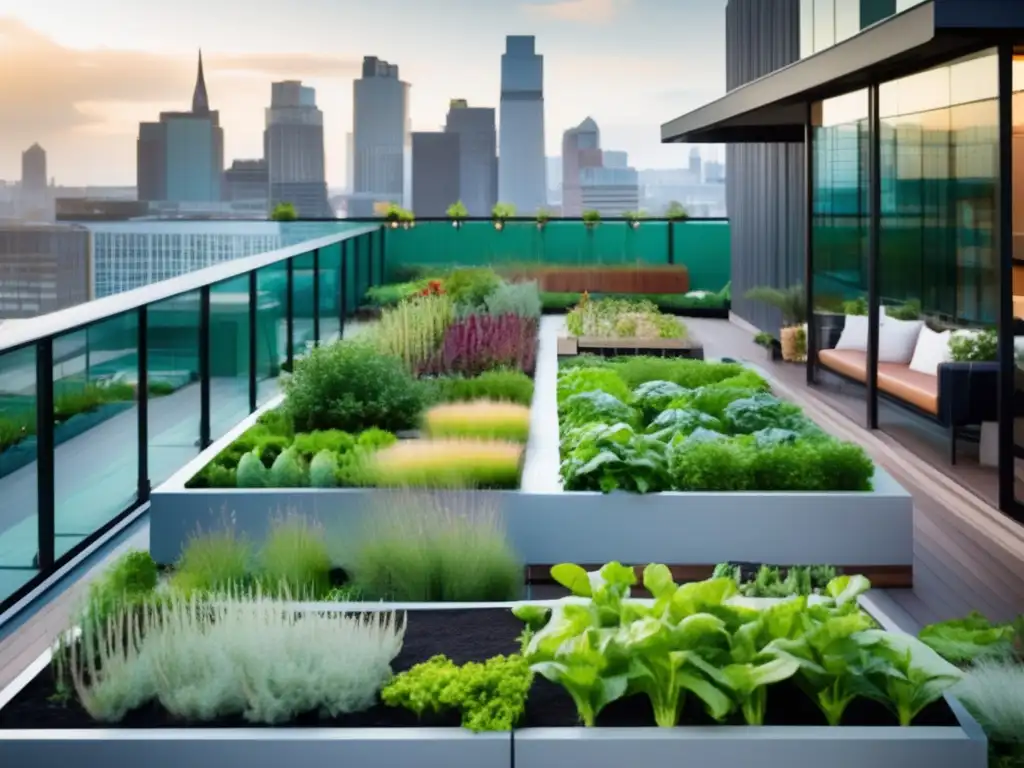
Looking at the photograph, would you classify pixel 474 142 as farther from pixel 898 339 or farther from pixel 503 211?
pixel 898 339

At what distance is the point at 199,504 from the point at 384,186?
2785cm

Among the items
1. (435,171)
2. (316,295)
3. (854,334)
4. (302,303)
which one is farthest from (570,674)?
(435,171)

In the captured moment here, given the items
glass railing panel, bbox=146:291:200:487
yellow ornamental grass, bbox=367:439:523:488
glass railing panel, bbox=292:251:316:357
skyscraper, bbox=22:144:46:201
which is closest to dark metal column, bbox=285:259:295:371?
glass railing panel, bbox=292:251:316:357

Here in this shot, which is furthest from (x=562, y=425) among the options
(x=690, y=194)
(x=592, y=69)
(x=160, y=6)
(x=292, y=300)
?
(x=160, y=6)

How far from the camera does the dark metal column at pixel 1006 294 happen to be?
22.3ft

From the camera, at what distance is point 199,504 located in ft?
19.1

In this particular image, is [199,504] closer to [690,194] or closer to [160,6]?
[690,194]

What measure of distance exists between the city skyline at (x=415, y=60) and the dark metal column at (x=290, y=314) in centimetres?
1978

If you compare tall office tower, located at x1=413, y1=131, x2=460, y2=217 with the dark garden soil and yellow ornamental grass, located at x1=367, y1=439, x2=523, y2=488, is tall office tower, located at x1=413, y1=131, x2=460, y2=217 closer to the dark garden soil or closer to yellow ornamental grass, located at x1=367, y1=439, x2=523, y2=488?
yellow ornamental grass, located at x1=367, y1=439, x2=523, y2=488

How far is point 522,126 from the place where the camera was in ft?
104

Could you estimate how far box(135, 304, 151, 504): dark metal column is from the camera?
6688mm

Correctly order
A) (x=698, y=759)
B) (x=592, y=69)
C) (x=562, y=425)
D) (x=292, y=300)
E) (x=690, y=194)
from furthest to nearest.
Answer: (x=592, y=69)
(x=690, y=194)
(x=292, y=300)
(x=562, y=425)
(x=698, y=759)

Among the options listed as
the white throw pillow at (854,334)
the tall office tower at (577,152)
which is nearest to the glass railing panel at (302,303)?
the white throw pillow at (854,334)

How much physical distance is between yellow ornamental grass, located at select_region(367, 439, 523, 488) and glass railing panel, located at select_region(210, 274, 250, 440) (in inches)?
81.9
